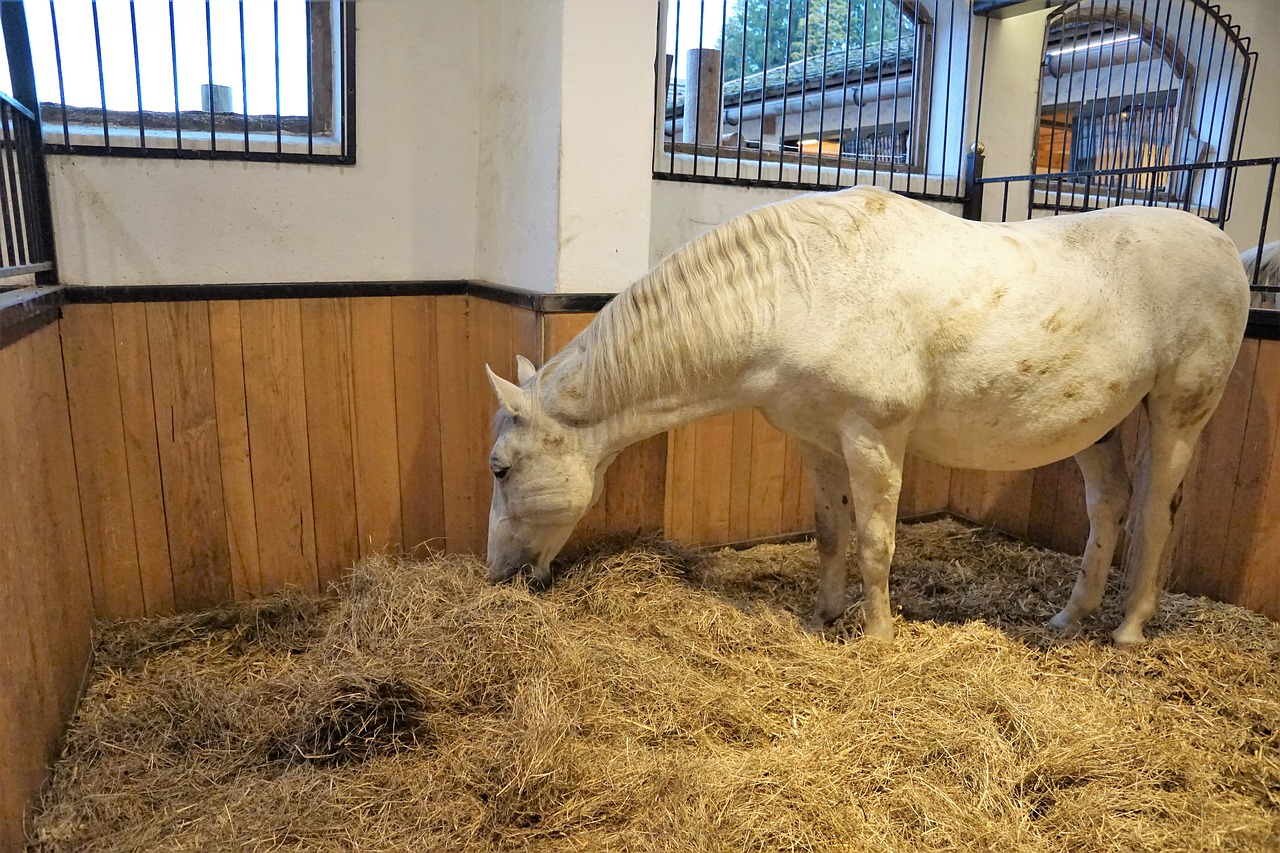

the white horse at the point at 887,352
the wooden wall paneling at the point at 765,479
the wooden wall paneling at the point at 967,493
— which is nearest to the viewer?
the white horse at the point at 887,352

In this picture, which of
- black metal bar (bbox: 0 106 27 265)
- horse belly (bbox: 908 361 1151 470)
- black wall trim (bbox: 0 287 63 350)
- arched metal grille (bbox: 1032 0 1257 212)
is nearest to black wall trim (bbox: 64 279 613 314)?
black wall trim (bbox: 0 287 63 350)

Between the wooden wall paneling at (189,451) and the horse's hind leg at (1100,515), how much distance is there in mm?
2641

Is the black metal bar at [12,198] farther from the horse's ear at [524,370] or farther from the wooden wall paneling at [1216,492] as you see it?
the wooden wall paneling at [1216,492]

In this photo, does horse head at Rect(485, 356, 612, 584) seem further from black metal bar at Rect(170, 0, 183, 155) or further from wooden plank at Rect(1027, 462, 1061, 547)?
wooden plank at Rect(1027, 462, 1061, 547)

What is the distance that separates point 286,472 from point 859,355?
6.07 ft

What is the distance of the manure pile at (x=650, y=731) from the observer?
157 centimetres

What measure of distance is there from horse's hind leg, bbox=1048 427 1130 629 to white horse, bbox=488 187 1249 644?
0.15m

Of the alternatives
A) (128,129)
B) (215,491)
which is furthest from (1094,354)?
(128,129)

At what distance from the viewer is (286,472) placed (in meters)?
2.69

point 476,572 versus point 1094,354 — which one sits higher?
point 1094,354

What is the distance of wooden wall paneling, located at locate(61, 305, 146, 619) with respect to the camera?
2352 millimetres

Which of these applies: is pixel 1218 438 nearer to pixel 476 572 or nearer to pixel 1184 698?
pixel 1184 698

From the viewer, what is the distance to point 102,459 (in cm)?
242

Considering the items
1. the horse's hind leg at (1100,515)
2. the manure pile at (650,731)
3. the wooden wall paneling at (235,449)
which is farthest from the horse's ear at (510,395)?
the horse's hind leg at (1100,515)
